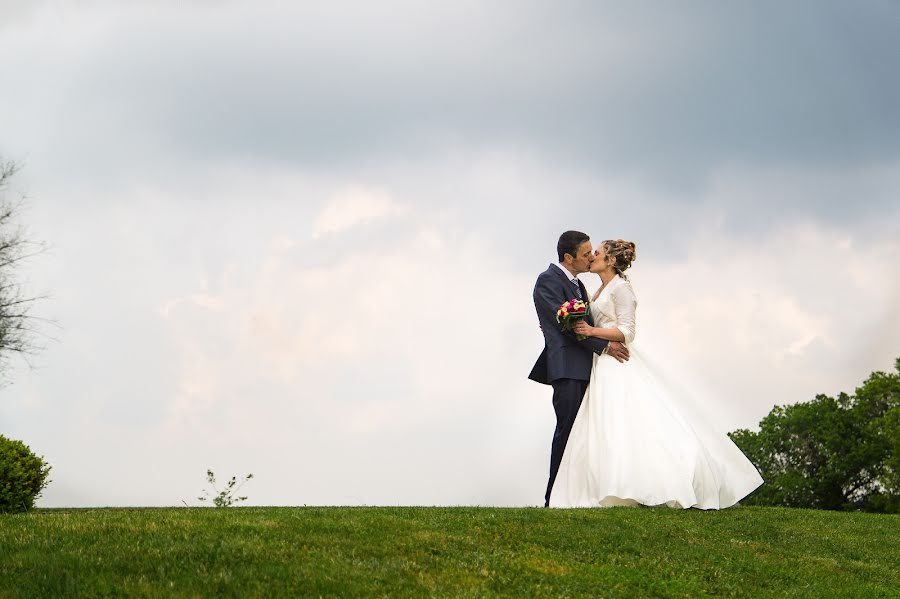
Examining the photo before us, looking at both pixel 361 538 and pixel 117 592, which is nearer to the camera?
pixel 117 592

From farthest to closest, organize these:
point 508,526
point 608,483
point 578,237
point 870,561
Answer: point 578,237 < point 608,483 < point 870,561 < point 508,526

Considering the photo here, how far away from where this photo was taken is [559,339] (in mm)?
18062

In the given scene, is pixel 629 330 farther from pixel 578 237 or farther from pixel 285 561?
pixel 285 561

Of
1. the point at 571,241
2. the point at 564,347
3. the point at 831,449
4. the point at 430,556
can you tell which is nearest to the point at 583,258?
the point at 571,241

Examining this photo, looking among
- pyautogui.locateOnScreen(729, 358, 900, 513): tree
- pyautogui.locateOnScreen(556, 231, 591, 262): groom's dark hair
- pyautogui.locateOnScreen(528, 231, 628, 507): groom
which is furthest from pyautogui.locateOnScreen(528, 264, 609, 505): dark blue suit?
pyautogui.locateOnScreen(729, 358, 900, 513): tree

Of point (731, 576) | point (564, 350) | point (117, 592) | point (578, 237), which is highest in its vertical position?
point (578, 237)

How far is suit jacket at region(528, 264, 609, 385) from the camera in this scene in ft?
59.0

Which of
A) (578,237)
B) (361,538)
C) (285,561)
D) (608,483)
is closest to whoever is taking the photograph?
(285,561)

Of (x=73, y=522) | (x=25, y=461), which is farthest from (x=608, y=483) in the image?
(x=25, y=461)

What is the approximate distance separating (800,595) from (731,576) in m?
0.94

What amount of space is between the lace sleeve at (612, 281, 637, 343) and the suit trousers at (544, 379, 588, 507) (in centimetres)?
132

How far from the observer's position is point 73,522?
13578mm

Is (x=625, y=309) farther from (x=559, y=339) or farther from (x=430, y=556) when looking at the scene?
(x=430, y=556)

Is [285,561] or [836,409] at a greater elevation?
[836,409]
